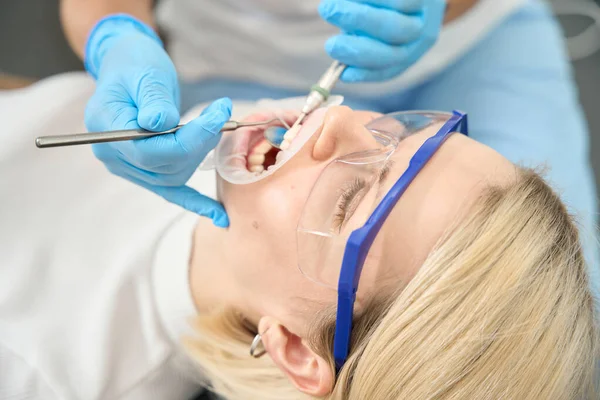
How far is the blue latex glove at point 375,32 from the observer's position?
101cm

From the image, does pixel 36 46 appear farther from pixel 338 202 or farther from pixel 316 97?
pixel 338 202

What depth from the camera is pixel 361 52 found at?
104 centimetres

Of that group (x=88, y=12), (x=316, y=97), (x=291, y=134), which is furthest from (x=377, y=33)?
(x=88, y=12)

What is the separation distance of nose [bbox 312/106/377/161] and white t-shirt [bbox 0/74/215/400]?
1.36ft

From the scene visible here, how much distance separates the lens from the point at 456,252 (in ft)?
2.61

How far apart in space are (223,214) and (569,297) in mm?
589

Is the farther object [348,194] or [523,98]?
[523,98]

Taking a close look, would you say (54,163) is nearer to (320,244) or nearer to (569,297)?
(320,244)

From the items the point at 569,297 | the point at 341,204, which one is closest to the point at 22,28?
the point at 341,204

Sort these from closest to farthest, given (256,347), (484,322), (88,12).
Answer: (484,322)
(256,347)
(88,12)

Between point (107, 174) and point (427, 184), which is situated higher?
point (427, 184)

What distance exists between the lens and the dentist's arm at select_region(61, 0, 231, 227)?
2.57ft

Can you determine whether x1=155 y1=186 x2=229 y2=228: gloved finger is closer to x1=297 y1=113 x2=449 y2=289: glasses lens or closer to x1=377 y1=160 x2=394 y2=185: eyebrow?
x1=297 y1=113 x2=449 y2=289: glasses lens

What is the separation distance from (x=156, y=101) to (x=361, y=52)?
17.5 inches
